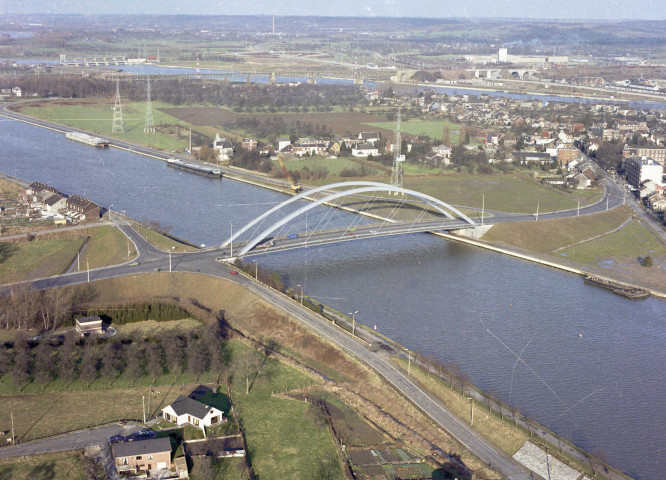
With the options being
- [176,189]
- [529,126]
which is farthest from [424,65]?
[176,189]

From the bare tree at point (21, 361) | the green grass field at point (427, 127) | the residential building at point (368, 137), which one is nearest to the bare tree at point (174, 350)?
the bare tree at point (21, 361)

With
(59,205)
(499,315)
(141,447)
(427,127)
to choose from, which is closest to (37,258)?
(59,205)

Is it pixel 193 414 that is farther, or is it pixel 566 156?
pixel 566 156

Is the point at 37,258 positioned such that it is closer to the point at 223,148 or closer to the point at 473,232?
the point at 473,232

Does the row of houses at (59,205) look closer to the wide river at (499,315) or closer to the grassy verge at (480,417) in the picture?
the wide river at (499,315)

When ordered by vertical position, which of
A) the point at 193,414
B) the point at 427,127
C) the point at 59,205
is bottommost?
the point at 193,414

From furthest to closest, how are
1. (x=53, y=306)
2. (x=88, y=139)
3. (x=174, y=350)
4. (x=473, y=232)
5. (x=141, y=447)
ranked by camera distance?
(x=88, y=139)
(x=473, y=232)
(x=53, y=306)
(x=174, y=350)
(x=141, y=447)
